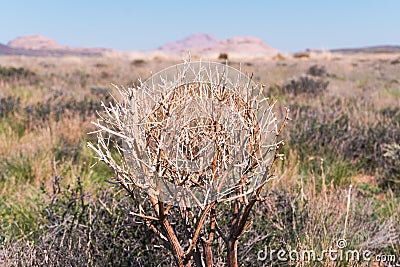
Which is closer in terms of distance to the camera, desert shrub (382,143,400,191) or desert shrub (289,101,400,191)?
desert shrub (382,143,400,191)

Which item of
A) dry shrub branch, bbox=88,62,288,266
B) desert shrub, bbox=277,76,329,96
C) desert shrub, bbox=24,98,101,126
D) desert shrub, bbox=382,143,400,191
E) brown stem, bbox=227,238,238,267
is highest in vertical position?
dry shrub branch, bbox=88,62,288,266

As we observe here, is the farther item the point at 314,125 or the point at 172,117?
the point at 314,125

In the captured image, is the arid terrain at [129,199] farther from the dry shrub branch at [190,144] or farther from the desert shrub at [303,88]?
the desert shrub at [303,88]

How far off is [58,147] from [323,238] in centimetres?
342

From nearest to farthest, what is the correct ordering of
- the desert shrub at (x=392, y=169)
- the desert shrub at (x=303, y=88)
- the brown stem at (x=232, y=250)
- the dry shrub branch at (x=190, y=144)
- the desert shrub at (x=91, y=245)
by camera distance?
1. the dry shrub branch at (x=190, y=144)
2. the brown stem at (x=232, y=250)
3. the desert shrub at (x=91, y=245)
4. the desert shrub at (x=392, y=169)
5. the desert shrub at (x=303, y=88)

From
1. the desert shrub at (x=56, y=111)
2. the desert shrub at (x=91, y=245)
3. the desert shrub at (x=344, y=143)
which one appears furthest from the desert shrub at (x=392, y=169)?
the desert shrub at (x=56, y=111)

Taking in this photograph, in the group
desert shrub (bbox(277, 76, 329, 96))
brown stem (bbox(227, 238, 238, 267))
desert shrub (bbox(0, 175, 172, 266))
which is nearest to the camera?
brown stem (bbox(227, 238, 238, 267))

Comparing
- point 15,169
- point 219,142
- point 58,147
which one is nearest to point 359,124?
point 58,147

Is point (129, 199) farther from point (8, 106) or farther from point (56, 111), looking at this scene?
point (8, 106)

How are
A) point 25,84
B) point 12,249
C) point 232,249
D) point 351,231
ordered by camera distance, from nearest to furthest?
1. point 232,249
2. point 12,249
3. point 351,231
4. point 25,84

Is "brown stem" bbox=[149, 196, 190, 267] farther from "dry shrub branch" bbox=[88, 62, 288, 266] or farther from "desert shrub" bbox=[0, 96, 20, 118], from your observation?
"desert shrub" bbox=[0, 96, 20, 118]

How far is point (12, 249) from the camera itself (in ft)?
7.89

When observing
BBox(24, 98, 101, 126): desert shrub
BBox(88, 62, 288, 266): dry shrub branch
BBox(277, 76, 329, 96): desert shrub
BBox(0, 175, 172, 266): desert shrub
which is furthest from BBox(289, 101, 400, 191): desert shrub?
BBox(277, 76, 329, 96): desert shrub

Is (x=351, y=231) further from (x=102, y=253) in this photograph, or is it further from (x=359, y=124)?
(x=359, y=124)
